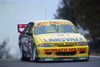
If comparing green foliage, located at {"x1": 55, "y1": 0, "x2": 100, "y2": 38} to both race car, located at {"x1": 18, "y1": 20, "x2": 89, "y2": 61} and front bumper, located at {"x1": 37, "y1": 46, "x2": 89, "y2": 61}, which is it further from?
front bumper, located at {"x1": 37, "y1": 46, "x2": 89, "y2": 61}

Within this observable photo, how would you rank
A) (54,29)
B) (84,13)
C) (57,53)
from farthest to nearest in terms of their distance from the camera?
1. (84,13)
2. (54,29)
3. (57,53)

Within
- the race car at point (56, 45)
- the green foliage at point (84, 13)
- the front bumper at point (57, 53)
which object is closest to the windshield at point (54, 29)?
the race car at point (56, 45)

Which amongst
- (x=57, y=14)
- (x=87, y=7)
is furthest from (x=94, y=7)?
(x=57, y=14)

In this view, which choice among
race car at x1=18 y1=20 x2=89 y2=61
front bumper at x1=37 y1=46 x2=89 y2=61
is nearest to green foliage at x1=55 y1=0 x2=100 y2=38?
race car at x1=18 y1=20 x2=89 y2=61

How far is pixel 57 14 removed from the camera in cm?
4025

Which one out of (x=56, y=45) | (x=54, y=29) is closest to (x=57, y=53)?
(x=56, y=45)

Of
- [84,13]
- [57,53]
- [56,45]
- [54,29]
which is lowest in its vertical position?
[57,53]

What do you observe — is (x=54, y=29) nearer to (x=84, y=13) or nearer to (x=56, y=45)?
(x=56, y=45)

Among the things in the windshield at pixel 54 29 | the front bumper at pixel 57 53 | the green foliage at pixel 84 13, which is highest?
the green foliage at pixel 84 13

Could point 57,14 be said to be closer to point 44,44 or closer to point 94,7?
point 94,7

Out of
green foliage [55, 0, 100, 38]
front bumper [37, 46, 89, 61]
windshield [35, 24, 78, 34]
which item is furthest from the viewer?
green foliage [55, 0, 100, 38]

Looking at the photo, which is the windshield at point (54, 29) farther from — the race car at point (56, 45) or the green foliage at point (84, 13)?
the green foliage at point (84, 13)

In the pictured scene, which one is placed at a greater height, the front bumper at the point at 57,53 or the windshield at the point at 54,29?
the windshield at the point at 54,29

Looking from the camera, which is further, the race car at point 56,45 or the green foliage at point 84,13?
the green foliage at point 84,13
